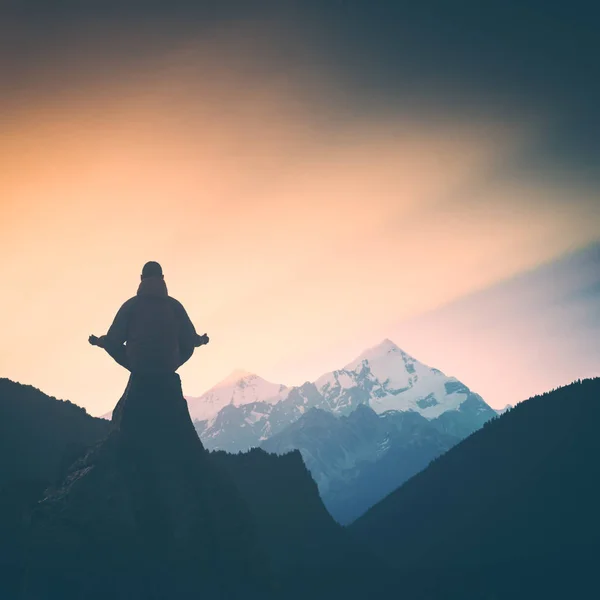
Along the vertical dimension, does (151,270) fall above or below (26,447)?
below

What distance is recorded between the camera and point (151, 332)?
6388 cm

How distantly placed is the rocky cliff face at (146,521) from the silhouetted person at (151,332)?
2.24 m

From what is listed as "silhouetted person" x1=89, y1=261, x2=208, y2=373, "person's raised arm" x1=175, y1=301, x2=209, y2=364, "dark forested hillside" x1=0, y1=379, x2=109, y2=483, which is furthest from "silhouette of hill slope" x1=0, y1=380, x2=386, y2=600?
"dark forested hillside" x1=0, y1=379, x2=109, y2=483

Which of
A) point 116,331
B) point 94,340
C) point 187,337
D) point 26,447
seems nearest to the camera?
point 94,340

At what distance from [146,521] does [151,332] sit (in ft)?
62.3

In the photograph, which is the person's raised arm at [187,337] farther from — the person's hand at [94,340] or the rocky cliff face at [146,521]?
the person's hand at [94,340]

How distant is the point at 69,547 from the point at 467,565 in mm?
154941

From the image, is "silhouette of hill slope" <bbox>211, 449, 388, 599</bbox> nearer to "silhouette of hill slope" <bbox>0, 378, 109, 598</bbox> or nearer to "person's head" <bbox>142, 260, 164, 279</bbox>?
"silhouette of hill slope" <bbox>0, 378, 109, 598</bbox>

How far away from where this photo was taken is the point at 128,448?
214ft

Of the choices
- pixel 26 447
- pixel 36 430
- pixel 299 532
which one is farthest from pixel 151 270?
pixel 299 532

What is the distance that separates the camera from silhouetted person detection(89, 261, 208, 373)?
63531mm

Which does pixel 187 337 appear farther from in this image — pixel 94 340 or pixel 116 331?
pixel 94 340

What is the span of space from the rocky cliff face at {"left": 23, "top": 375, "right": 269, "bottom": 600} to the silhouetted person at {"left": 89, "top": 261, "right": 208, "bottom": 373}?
88.3 inches

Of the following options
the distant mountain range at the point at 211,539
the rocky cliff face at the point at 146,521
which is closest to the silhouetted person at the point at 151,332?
the rocky cliff face at the point at 146,521
